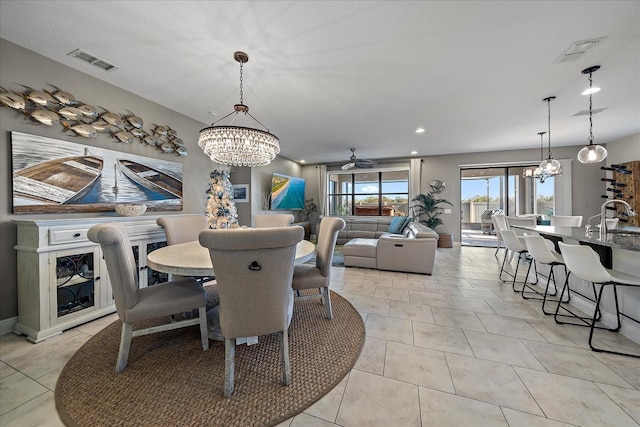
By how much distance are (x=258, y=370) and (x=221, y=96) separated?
10.5 feet

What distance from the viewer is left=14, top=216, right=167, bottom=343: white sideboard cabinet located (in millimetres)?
1995

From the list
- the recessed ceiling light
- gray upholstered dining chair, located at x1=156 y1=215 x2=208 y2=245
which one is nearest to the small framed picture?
gray upholstered dining chair, located at x1=156 y1=215 x2=208 y2=245

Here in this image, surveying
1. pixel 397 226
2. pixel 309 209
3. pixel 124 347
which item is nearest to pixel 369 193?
pixel 309 209

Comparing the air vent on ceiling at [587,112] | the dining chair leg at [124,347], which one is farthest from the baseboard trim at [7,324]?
the air vent on ceiling at [587,112]

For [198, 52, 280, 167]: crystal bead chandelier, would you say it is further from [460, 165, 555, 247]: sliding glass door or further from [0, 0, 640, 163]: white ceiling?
[460, 165, 555, 247]: sliding glass door

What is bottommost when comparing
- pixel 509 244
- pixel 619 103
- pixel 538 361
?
pixel 538 361

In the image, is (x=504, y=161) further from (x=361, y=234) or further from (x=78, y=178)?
(x=78, y=178)

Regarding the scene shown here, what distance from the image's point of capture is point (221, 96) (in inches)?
123

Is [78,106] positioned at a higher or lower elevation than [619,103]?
lower

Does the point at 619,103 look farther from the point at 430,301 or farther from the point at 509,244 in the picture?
the point at 430,301

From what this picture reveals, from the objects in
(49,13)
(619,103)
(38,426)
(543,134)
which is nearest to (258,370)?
(38,426)

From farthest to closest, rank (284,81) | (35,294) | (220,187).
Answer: (284,81) < (220,187) < (35,294)

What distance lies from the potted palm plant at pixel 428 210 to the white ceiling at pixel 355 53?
2.93 m

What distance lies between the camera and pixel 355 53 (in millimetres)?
2242
